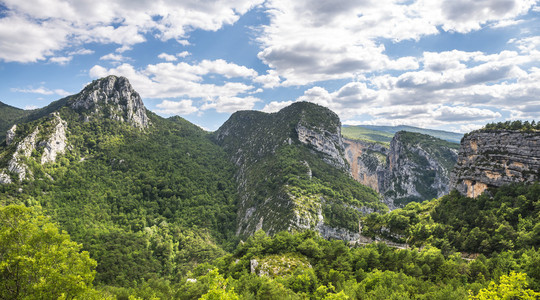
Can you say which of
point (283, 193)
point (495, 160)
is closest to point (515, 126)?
point (495, 160)

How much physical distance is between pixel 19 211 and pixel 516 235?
87404 mm

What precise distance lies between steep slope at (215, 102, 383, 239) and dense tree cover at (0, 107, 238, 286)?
20.2 meters

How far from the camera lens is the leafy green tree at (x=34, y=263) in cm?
1777

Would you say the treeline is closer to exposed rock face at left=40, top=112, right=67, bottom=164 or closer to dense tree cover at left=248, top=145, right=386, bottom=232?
dense tree cover at left=248, top=145, right=386, bottom=232

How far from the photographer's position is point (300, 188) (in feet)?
403

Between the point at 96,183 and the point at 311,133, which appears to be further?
the point at 311,133

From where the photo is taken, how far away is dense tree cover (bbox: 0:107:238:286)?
98.6 m

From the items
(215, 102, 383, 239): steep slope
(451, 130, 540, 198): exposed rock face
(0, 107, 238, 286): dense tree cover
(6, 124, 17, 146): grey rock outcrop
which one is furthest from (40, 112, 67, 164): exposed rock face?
(451, 130, 540, 198): exposed rock face

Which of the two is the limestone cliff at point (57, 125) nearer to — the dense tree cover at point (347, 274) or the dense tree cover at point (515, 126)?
the dense tree cover at point (347, 274)

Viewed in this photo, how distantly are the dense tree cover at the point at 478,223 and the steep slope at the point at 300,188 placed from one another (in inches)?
1069

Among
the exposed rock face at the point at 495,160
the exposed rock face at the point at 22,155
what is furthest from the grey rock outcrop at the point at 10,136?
the exposed rock face at the point at 495,160

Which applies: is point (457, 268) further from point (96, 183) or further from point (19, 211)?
point (96, 183)

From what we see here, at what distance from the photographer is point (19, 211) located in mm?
21172

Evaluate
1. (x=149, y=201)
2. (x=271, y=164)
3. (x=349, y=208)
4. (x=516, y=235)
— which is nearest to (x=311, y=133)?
(x=271, y=164)
